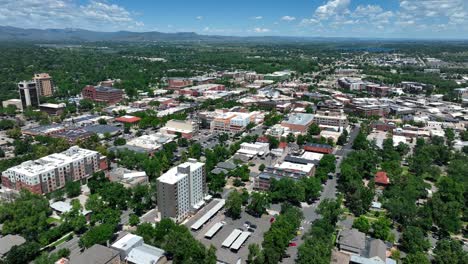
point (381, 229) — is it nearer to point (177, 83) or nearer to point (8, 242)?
point (8, 242)

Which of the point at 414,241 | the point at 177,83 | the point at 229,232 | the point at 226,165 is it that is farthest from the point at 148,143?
the point at 177,83

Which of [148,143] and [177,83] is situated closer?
[148,143]

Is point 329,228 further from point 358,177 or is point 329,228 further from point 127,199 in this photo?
point 127,199

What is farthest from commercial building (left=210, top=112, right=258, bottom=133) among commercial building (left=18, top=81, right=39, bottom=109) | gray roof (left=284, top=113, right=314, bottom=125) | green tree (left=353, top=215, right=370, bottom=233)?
commercial building (left=18, top=81, right=39, bottom=109)

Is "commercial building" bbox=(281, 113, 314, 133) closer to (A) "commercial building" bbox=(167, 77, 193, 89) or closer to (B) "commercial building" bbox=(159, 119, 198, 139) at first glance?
(B) "commercial building" bbox=(159, 119, 198, 139)

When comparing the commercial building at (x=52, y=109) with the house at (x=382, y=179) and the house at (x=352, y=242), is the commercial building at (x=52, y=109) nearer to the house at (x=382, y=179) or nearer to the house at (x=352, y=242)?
the house at (x=382, y=179)

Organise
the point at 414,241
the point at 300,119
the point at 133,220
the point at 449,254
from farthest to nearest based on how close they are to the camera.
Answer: the point at 300,119
the point at 133,220
the point at 414,241
the point at 449,254

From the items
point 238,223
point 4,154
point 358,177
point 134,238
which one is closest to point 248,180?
point 238,223
